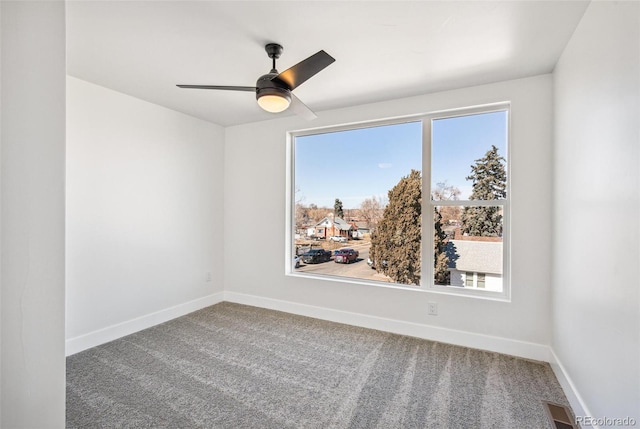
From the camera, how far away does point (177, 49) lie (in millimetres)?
2201

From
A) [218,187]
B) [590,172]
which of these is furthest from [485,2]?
[218,187]

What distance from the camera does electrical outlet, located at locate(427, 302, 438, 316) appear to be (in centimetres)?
296

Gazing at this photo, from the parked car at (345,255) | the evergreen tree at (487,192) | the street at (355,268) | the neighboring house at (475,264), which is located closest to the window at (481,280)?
the neighboring house at (475,264)

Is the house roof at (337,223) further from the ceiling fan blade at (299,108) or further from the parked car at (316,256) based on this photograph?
the ceiling fan blade at (299,108)

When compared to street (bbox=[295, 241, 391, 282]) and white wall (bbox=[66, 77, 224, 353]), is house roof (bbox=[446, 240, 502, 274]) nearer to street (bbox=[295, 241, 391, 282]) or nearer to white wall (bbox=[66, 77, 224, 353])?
street (bbox=[295, 241, 391, 282])

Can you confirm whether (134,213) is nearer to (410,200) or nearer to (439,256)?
(410,200)

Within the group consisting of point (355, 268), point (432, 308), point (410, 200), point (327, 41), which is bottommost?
point (432, 308)

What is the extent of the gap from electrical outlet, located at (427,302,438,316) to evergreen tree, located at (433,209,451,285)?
0.23m

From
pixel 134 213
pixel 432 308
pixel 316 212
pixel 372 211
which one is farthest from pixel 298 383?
pixel 134 213

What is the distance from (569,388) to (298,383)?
6.20 ft

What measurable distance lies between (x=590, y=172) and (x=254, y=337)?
3038 millimetres
